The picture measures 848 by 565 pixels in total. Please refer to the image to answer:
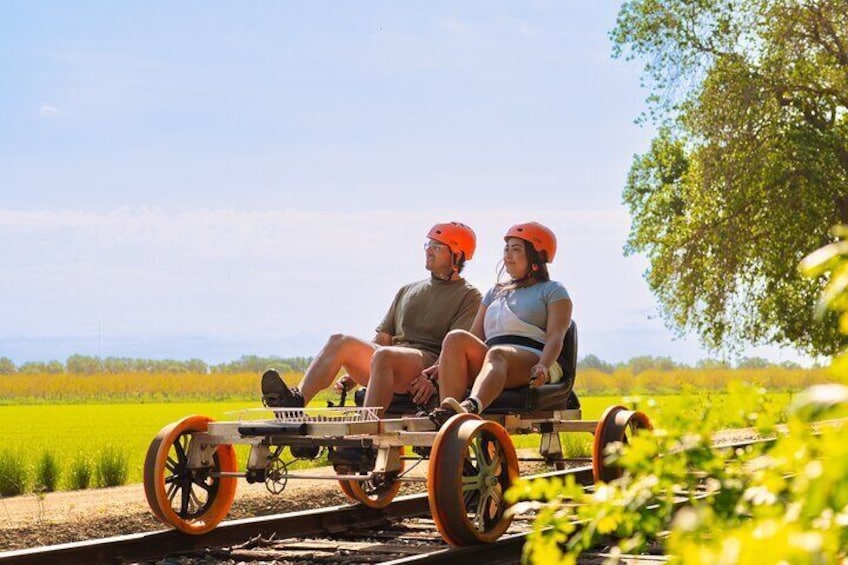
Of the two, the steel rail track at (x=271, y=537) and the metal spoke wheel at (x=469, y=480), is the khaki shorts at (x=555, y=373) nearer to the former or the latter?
the metal spoke wheel at (x=469, y=480)

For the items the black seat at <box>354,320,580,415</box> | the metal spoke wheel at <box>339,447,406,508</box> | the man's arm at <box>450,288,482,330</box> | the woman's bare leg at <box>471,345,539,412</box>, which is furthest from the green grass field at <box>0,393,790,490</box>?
the woman's bare leg at <box>471,345,539,412</box>

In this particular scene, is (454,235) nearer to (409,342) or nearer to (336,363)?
(409,342)

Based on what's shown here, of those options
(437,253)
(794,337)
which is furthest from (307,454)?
(794,337)

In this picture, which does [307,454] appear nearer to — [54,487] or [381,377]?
[381,377]

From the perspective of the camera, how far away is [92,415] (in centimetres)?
3469

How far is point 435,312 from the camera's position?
329 inches

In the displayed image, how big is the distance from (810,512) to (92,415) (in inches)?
1359

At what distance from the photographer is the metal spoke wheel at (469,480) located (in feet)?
20.2

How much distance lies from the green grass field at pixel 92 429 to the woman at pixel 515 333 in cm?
278

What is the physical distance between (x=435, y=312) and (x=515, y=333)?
2.30ft

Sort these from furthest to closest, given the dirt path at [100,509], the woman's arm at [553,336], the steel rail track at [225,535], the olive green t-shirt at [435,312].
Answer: the olive green t-shirt at [435,312], the dirt path at [100,509], the woman's arm at [553,336], the steel rail track at [225,535]

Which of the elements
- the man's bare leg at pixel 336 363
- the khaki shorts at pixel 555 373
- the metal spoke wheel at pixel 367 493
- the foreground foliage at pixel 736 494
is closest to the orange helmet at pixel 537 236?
the khaki shorts at pixel 555 373

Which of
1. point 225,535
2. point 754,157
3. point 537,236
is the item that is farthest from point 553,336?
point 754,157

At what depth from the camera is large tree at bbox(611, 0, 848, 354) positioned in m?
25.9
